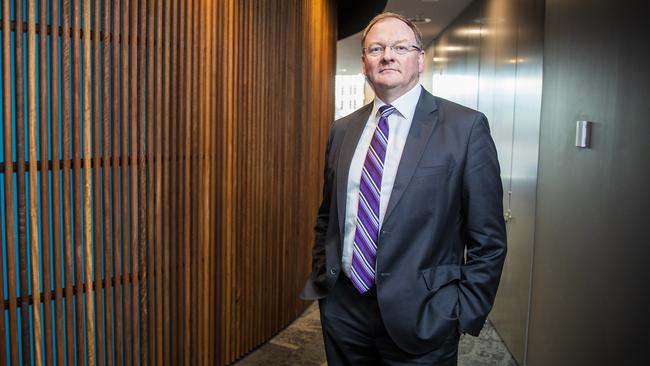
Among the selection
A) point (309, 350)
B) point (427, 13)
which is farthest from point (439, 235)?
point (427, 13)

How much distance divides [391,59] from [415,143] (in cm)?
28

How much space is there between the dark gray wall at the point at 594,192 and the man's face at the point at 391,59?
3.14 feet

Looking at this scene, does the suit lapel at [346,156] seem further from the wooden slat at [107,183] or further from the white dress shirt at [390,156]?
the wooden slat at [107,183]

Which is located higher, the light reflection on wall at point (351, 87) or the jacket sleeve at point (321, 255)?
the light reflection on wall at point (351, 87)

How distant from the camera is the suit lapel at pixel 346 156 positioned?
1960 mm

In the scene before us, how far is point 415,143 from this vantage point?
1.87m

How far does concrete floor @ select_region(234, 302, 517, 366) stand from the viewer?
12.4ft

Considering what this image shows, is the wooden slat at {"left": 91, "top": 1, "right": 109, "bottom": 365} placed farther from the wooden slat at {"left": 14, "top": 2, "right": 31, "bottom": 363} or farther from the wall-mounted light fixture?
the wall-mounted light fixture

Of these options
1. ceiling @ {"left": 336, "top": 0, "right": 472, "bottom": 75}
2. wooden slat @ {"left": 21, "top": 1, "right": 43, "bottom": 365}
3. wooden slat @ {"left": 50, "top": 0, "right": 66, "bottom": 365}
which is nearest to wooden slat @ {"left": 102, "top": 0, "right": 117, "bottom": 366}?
wooden slat @ {"left": 50, "top": 0, "right": 66, "bottom": 365}

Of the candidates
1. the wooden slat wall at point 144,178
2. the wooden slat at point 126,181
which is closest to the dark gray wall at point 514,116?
the wooden slat wall at point 144,178

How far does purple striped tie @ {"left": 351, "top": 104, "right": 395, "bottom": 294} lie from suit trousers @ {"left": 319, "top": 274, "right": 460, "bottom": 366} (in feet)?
0.19

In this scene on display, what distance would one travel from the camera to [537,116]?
12.1ft

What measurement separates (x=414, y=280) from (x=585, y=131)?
1.45m

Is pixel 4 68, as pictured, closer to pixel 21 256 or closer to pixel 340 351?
pixel 21 256
